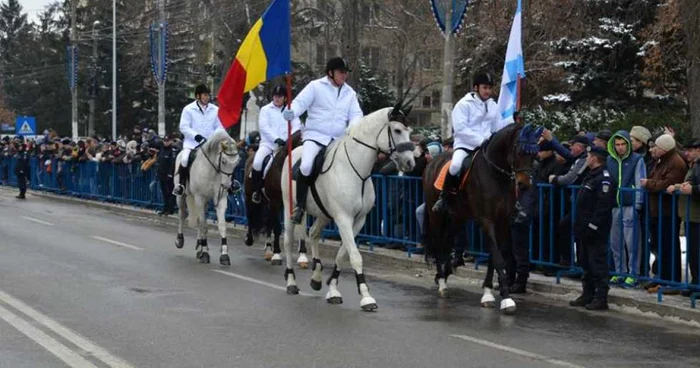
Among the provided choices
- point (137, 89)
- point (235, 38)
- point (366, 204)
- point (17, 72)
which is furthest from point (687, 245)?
point (17, 72)

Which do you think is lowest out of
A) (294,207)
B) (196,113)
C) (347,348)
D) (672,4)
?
(347,348)

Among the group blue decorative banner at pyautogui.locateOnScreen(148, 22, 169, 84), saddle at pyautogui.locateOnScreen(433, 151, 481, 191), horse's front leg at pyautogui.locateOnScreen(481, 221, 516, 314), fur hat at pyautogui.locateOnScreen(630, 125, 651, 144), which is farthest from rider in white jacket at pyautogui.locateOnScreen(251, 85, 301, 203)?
blue decorative banner at pyautogui.locateOnScreen(148, 22, 169, 84)

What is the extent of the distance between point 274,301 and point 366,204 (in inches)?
57.3

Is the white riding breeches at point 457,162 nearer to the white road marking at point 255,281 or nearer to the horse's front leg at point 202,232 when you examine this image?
the white road marking at point 255,281

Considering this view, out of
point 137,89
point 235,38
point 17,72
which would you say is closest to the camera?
point 235,38

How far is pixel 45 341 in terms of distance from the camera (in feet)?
31.9

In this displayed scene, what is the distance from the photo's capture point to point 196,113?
17.6 metres

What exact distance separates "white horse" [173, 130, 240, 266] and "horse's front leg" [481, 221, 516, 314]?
4.96 m

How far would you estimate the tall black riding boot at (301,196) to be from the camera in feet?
43.1

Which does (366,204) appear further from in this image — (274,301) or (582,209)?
(582,209)

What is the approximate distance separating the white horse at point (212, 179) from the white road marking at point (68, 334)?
4610 mm

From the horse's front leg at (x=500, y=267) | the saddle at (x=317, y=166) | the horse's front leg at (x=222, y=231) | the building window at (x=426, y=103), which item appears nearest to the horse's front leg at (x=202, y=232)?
the horse's front leg at (x=222, y=231)

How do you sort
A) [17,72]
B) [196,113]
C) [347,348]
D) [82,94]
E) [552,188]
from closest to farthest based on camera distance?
[347,348]
[552,188]
[196,113]
[82,94]
[17,72]

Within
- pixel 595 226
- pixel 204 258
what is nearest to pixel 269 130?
pixel 204 258
